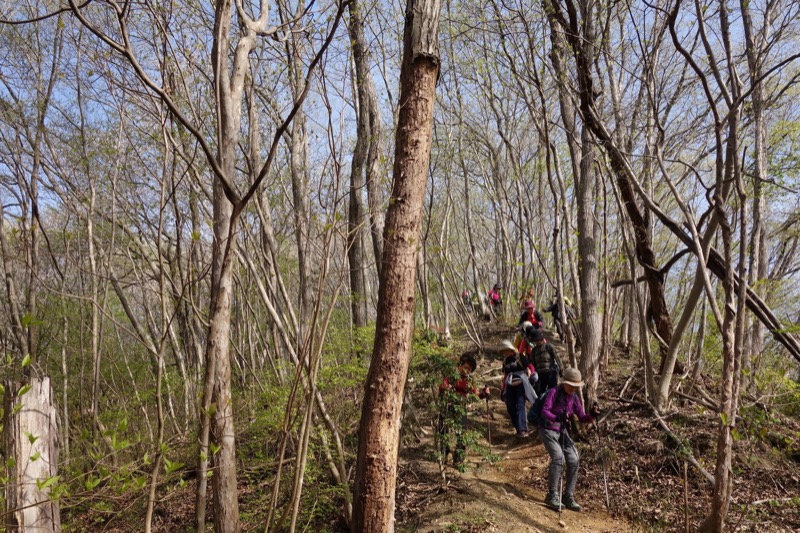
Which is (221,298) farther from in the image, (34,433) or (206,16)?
(206,16)

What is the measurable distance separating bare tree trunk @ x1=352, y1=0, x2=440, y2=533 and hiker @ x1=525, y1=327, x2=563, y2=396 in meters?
4.42

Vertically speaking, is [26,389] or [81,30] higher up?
[81,30]

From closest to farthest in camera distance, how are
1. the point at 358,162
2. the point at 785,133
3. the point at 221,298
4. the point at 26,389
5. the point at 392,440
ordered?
the point at 26,389, the point at 392,440, the point at 221,298, the point at 358,162, the point at 785,133

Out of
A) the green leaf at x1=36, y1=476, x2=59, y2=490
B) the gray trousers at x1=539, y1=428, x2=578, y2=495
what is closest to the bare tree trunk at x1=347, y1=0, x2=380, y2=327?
the gray trousers at x1=539, y1=428, x2=578, y2=495

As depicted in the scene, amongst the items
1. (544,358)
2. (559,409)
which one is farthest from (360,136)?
(559,409)

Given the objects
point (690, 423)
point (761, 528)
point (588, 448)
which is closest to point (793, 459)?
point (690, 423)

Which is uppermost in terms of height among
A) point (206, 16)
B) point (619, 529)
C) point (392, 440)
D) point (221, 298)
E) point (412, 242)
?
point (206, 16)

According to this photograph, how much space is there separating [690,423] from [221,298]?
5903mm

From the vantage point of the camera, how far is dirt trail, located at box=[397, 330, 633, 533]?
5102 mm

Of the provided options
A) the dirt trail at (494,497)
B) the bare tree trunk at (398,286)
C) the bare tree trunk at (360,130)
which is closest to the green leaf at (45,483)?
the bare tree trunk at (398,286)

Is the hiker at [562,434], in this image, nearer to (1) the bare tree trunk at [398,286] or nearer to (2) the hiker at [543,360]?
(2) the hiker at [543,360]

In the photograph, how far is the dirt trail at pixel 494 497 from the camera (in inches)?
201

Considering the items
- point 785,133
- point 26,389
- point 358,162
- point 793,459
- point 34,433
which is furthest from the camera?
point 785,133

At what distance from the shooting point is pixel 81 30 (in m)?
8.33
